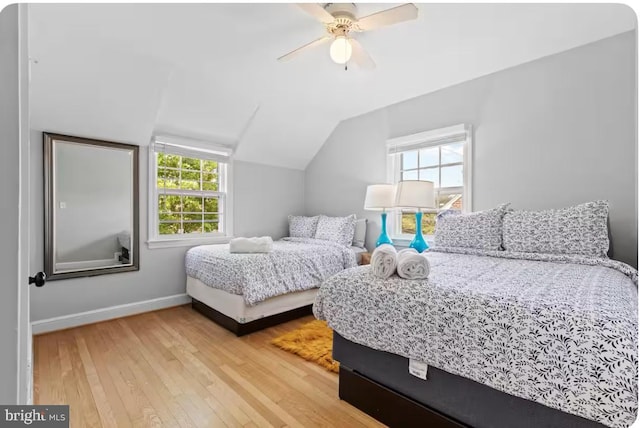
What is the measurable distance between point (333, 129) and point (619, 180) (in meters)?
3.07

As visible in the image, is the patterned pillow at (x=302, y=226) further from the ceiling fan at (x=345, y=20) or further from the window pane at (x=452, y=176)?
the ceiling fan at (x=345, y=20)

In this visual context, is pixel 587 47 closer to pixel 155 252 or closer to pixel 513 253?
pixel 513 253

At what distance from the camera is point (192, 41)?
95.6 inches

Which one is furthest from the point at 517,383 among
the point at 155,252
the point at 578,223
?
the point at 155,252

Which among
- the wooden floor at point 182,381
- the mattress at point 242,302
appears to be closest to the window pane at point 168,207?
the mattress at point 242,302

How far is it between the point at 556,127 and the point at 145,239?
4043 mm

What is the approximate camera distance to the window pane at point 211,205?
3.85 m

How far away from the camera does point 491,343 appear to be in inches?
45.2

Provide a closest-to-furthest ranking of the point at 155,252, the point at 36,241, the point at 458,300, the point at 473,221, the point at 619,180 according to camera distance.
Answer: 1. the point at 458,300
2. the point at 619,180
3. the point at 473,221
4. the point at 36,241
5. the point at 155,252

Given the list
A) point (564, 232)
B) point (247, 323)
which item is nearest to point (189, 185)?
point (247, 323)

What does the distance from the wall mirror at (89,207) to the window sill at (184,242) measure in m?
0.18

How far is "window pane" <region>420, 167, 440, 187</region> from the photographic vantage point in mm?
3395

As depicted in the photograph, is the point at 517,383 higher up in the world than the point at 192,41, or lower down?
lower down

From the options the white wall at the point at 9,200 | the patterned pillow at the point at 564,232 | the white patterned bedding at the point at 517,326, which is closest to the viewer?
the white wall at the point at 9,200
